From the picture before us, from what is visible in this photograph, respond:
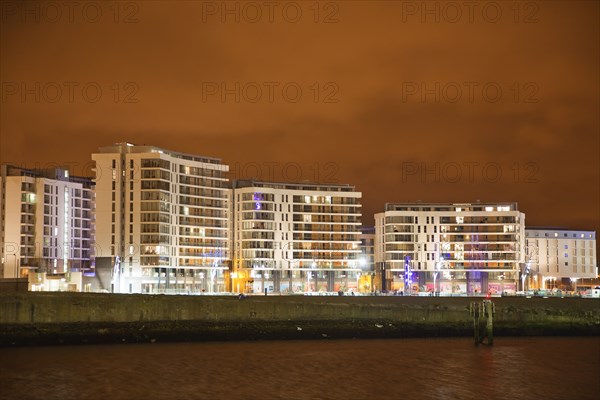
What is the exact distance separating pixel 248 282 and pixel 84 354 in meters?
118

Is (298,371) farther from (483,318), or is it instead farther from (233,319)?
(483,318)

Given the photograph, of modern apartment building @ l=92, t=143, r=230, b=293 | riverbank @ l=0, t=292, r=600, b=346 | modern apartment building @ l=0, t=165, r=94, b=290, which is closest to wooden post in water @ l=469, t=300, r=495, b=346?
riverbank @ l=0, t=292, r=600, b=346

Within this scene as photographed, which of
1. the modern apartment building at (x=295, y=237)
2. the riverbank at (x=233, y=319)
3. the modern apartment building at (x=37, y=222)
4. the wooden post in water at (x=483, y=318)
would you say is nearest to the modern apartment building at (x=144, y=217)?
the modern apartment building at (x=37, y=222)

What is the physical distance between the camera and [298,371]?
59.9m

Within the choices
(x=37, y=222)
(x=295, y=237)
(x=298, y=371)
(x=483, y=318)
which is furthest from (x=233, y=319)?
(x=295, y=237)

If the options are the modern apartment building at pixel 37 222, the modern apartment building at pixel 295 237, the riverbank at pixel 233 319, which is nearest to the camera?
the riverbank at pixel 233 319

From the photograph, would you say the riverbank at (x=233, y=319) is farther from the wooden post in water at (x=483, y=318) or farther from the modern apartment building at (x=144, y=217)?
the modern apartment building at (x=144, y=217)

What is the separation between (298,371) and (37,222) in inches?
4746

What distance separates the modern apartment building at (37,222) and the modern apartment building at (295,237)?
34253 mm

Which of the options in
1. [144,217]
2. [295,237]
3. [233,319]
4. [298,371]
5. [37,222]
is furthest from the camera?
[295,237]

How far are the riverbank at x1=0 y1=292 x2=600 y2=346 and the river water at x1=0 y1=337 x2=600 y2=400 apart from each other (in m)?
1.80

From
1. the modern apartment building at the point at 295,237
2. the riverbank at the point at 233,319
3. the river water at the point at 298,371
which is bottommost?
the river water at the point at 298,371

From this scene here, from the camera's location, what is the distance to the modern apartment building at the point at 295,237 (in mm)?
183750

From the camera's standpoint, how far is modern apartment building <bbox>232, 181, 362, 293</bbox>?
184 m
